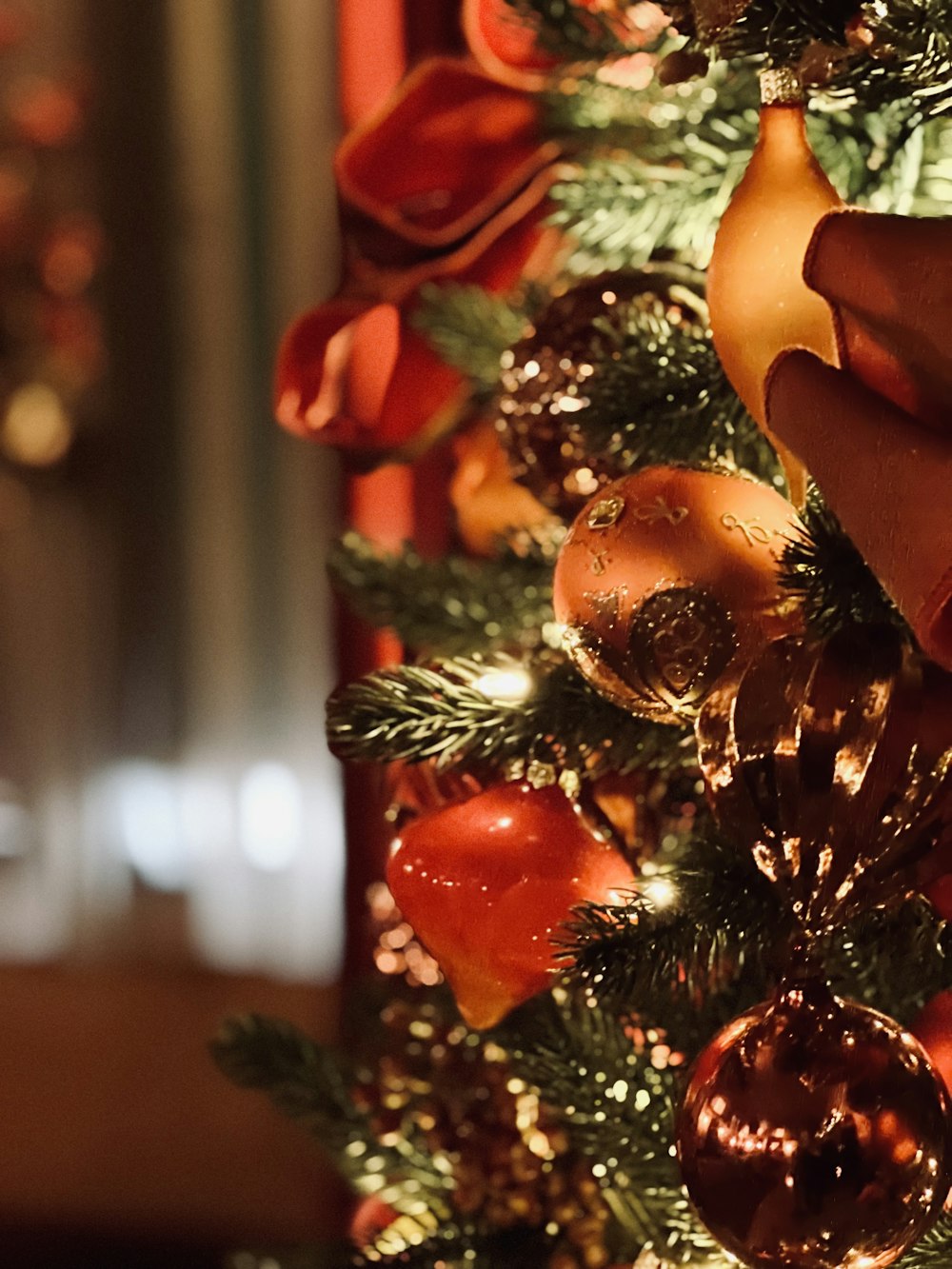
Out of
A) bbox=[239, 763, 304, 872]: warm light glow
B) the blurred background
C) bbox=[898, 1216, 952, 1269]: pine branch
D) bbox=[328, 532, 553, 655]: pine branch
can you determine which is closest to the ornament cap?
bbox=[328, 532, 553, 655]: pine branch

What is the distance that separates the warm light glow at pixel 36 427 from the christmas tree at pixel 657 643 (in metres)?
0.98

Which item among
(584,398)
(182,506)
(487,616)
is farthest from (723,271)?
(182,506)

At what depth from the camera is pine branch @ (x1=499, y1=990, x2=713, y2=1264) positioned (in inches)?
18.9

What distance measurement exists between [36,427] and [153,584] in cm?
22

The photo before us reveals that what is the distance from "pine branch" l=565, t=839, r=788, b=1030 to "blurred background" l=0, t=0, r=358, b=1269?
A: 104 centimetres

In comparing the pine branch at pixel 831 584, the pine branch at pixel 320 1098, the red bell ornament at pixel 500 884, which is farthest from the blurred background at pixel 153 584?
the pine branch at pixel 831 584

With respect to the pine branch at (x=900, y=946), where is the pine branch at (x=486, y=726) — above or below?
above

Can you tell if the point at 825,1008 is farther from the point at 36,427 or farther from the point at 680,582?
the point at 36,427

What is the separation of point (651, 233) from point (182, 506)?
105 cm

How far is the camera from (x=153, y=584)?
1.55 meters

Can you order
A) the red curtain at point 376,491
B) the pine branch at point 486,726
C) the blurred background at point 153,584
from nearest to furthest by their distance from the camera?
the pine branch at point 486,726
the red curtain at point 376,491
the blurred background at point 153,584

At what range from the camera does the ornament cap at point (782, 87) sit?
1.36ft

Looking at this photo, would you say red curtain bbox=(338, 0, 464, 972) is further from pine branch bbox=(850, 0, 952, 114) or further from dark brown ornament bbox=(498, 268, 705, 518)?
pine branch bbox=(850, 0, 952, 114)

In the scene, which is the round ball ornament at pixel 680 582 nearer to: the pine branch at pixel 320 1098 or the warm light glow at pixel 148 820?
the pine branch at pixel 320 1098
